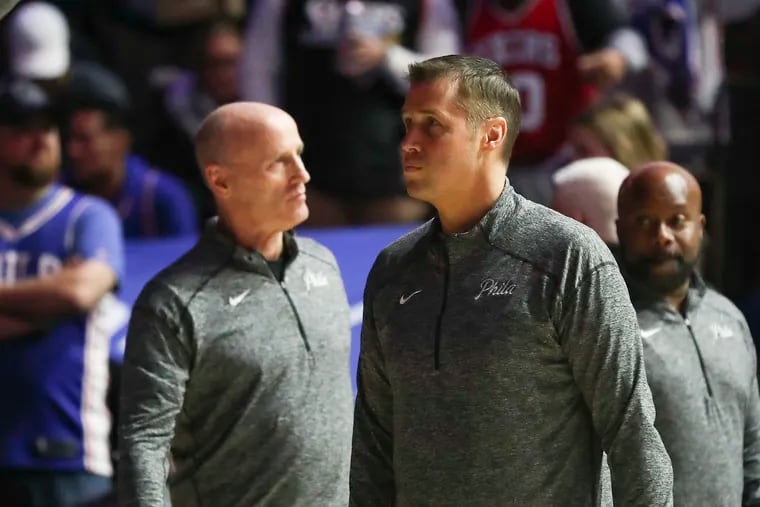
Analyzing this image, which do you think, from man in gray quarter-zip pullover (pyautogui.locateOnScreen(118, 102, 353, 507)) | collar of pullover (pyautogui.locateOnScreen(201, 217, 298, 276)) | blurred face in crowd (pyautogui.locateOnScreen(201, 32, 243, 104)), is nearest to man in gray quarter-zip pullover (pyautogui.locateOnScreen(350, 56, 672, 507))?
man in gray quarter-zip pullover (pyautogui.locateOnScreen(118, 102, 353, 507))

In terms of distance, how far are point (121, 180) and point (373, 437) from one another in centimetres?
388

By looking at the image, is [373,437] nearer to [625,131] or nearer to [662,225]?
[662,225]

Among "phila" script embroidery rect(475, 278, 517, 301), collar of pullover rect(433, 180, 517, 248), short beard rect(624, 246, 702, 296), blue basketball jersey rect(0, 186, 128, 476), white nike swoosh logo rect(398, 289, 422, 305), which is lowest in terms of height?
blue basketball jersey rect(0, 186, 128, 476)

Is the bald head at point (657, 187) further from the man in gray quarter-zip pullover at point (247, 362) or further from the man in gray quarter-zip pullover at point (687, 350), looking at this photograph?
the man in gray quarter-zip pullover at point (247, 362)

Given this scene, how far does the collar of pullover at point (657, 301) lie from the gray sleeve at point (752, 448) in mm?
232

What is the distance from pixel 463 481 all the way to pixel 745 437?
111 cm

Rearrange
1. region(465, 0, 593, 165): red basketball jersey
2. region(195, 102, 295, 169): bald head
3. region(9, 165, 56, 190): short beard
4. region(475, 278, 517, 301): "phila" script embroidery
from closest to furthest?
region(475, 278, 517, 301): "phila" script embroidery
region(195, 102, 295, 169): bald head
region(9, 165, 56, 190): short beard
region(465, 0, 593, 165): red basketball jersey

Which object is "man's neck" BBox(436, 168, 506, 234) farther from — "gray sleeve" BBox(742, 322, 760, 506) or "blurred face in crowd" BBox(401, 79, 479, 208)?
"gray sleeve" BBox(742, 322, 760, 506)

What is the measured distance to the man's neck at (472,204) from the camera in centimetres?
361

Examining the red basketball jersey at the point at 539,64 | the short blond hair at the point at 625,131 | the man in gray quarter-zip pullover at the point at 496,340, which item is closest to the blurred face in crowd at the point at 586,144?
the short blond hair at the point at 625,131

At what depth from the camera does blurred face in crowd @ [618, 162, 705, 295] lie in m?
4.24

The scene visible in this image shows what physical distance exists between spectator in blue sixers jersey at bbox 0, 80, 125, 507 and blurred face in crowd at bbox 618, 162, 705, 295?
231cm

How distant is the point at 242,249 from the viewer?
457 centimetres

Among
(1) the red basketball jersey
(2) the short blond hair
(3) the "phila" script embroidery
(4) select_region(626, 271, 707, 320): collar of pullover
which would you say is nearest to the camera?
(3) the "phila" script embroidery
